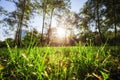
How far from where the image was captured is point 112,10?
37594 mm

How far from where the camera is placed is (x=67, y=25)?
66812 millimetres

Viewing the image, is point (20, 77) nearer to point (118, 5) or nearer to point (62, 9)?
point (118, 5)

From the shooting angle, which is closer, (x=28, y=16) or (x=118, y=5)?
(x=118, y=5)

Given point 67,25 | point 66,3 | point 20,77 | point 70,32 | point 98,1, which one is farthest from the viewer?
point 70,32

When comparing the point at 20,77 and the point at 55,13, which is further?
the point at 55,13

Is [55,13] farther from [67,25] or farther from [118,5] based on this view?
[67,25]

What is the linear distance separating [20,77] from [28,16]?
3817 cm

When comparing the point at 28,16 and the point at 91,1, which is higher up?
the point at 91,1

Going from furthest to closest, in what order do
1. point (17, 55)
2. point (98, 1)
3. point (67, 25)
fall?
point (67, 25), point (98, 1), point (17, 55)

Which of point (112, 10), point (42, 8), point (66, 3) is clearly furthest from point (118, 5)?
point (42, 8)

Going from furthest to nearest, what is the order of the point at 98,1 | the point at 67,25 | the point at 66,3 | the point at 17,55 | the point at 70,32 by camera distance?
the point at 70,32
the point at 67,25
the point at 66,3
the point at 98,1
the point at 17,55

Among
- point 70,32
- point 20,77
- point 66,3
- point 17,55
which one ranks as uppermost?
point 66,3

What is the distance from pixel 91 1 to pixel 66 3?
17.7 feet

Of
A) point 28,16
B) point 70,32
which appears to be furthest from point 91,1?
point 70,32
